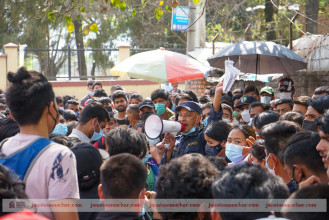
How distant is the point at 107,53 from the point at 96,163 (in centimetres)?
1647

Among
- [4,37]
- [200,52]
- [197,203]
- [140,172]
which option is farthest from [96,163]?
[4,37]

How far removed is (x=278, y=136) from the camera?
375 cm

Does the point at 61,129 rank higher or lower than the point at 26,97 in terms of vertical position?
lower

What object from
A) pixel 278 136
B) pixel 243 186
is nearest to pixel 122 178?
pixel 243 186

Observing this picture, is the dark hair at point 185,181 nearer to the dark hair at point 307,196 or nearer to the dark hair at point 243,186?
the dark hair at point 243,186

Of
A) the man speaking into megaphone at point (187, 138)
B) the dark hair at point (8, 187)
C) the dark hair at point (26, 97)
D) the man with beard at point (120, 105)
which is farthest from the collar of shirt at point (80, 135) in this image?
the man with beard at point (120, 105)

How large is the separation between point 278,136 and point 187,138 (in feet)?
5.64

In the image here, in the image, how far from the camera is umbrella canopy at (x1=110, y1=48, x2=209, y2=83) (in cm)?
884

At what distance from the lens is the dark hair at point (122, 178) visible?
2645 millimetres

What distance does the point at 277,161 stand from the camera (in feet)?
11.9

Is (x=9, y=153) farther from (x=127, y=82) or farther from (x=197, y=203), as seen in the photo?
(x=127, y=82)

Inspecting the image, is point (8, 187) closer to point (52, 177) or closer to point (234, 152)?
point (52, 177)

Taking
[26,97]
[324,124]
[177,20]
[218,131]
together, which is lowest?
[218,131]

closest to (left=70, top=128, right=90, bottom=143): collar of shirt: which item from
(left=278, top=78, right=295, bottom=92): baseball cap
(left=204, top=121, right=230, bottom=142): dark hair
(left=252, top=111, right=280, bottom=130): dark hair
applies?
(left=204, top=121, right=230, bottom=142): dark hair
